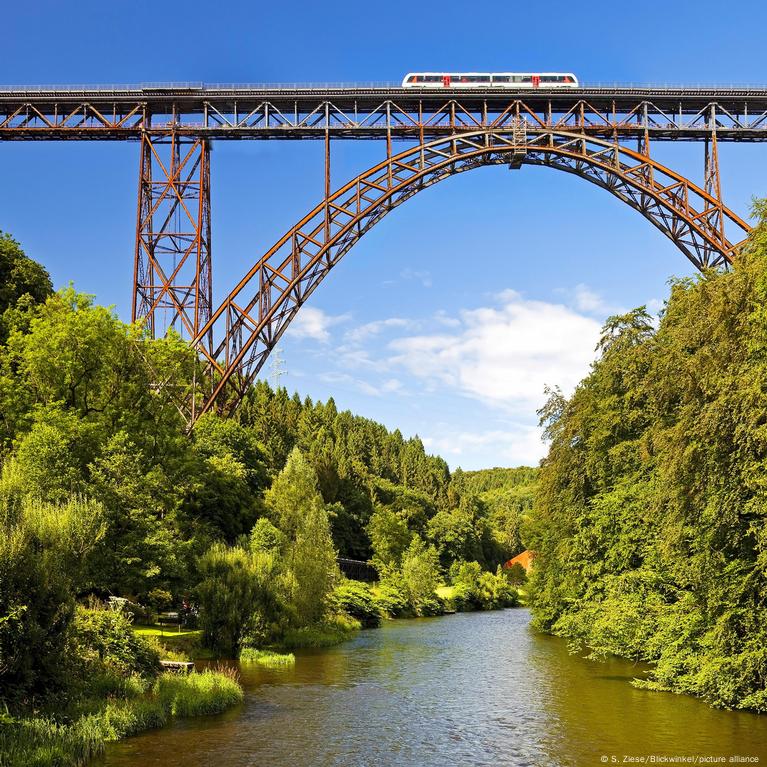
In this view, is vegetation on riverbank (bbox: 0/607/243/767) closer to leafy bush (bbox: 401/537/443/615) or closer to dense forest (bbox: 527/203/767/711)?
dense forest (bbox: 527/203/767/711)

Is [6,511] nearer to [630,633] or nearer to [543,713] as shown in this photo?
[543,713]

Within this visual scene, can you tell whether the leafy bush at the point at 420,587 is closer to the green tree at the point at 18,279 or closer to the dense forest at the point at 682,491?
the dense forest at the point at 682,491

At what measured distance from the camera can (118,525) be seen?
2444cm

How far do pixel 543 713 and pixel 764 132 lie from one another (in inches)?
1149

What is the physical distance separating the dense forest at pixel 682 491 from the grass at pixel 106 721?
1284 centimetres

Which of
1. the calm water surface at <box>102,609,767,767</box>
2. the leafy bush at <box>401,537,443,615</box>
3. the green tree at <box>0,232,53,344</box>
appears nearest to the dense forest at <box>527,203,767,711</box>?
the calm water surface at <box>102,609,767,767</box>

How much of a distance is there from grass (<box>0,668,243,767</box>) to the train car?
2730 centimetres

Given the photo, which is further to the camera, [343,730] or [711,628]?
[711,628]

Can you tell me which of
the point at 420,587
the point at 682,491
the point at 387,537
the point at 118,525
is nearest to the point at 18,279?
Answer: the point at 118,525

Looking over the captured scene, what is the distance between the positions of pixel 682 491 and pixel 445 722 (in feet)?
28.0

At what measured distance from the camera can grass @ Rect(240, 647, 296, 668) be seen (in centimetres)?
2855

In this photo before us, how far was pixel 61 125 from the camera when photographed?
35.2m

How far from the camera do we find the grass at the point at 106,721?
45.7 ft

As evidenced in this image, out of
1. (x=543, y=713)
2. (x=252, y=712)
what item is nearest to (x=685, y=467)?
(x=543, y=713)
